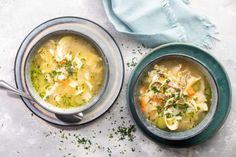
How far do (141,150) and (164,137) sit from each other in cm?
22

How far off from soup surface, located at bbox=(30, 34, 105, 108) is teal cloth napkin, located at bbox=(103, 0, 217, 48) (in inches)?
7.4

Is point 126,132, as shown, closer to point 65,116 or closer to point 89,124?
point 89,124

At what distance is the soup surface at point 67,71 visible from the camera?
2410 mm

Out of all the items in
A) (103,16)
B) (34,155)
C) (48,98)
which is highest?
(103,16)

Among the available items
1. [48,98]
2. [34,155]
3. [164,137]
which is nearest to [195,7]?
[164,137]

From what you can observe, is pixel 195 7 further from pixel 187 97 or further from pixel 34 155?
pixel 34 155

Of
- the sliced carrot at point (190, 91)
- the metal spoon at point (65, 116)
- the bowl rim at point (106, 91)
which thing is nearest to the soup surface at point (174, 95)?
the sliced carrot at point (190, 91)

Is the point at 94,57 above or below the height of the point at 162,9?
below

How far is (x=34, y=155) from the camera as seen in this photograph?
262 centimetres

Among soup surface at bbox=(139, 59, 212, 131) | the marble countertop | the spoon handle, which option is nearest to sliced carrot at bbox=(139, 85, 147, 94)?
soup surface at bbox=(139, 59, 212, 131)

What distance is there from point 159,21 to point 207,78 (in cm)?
33

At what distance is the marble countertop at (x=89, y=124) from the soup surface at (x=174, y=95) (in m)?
0.16

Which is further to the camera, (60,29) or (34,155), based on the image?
(34,155)

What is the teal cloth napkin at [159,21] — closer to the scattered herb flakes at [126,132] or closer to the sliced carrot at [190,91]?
the sliced carrot at [190,91]
